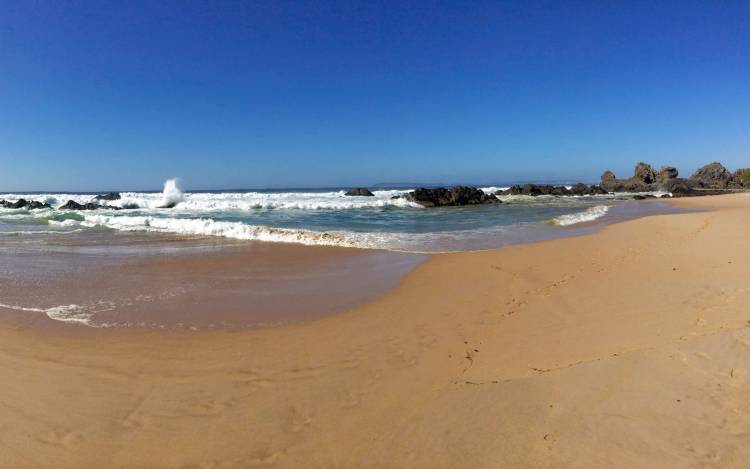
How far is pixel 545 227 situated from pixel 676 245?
6.13m

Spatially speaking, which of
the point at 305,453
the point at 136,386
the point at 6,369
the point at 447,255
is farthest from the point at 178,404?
the point at 447,255

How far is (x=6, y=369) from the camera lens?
3.69 meters

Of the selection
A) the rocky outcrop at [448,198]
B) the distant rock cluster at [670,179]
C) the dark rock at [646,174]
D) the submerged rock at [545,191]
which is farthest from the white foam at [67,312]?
the dark rock at [646,174]

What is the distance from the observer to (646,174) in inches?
2255

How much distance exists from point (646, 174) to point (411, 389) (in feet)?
221

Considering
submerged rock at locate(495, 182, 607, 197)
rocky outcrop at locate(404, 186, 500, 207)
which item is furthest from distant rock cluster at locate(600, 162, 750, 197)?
rocky outcrop at locate(404, 186, 500, 207)

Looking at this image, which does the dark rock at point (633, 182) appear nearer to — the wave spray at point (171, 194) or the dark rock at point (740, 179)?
the dark rock at point (740, 179)

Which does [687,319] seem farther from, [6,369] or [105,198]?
[105,198]

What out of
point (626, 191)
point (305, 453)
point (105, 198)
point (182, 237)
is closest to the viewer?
point (305, 453)

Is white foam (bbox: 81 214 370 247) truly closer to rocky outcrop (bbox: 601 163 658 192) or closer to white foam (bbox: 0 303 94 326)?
white foam (bbox: 0 303 94 326)

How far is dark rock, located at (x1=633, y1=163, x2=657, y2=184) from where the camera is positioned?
188ft

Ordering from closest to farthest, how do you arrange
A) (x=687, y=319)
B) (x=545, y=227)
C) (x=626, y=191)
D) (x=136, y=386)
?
1. (x=136, y=386)
2. (x=687, y=319)
3. (x=545, y=227)
4. (x=626, y=191)

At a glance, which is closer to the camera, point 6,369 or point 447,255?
point 6,369

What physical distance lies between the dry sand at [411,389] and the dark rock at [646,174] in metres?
62.3
